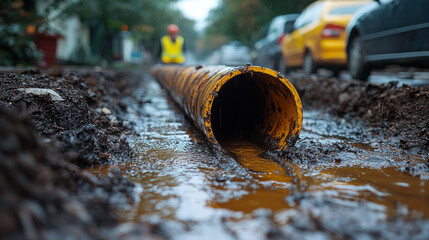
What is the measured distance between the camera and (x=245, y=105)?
4762mm

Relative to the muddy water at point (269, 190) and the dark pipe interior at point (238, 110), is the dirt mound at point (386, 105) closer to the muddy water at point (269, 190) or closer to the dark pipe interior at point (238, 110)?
the muddy water at point (269, 190)

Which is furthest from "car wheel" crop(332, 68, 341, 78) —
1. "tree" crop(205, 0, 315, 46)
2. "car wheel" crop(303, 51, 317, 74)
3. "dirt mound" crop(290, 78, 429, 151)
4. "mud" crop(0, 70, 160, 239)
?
"tree" crop(205, 0, 315, 46)

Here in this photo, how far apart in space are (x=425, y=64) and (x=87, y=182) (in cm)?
447

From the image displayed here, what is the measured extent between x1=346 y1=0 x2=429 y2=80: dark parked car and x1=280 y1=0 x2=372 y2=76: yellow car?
2.33 feet

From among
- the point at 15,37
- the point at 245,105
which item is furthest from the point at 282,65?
the point at 15,37

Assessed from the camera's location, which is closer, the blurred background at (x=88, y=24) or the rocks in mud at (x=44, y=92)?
the rocks in mud at (x=44, y=92)

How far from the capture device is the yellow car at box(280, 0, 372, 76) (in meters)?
7.33

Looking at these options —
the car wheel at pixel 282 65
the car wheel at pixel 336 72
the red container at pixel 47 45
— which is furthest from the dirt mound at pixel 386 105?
the red container at pixel 47 45

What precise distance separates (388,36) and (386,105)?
1438 mm

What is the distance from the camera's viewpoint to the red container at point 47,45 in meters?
10.0

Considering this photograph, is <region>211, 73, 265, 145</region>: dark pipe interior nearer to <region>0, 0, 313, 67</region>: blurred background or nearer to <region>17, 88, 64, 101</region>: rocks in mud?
<region>17, 88, 64, 101</region>: rocks in mud

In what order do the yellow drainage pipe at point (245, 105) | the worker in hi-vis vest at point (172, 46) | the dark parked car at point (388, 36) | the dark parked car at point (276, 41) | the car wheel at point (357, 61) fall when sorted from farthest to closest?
the worker in hi-vis vest at point (172, 46)
the dark parked car at point (276, 41)
the car wheel at point (357, 61)
the dark parked car at point (388, 36)
the yellow drainage pipe at point (245, 105)

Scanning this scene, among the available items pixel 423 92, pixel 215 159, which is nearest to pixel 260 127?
pixel 215 159

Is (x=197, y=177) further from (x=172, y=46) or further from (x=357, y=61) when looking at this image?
(x=172, y=46)
